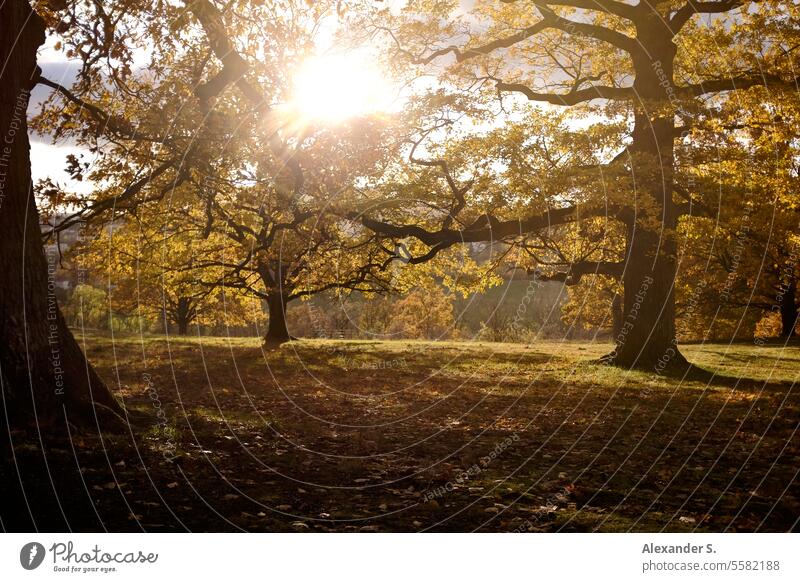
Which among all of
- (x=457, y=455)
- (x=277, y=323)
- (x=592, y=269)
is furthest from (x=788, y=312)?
(x=457, y=455)

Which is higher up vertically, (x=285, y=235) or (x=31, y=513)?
(x=285, y=235)

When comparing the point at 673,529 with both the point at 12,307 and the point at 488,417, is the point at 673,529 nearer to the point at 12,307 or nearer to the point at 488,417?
the point at 488,417

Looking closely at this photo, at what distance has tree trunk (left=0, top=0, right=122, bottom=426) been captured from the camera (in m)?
8.67

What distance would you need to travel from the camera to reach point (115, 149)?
14.8 metres

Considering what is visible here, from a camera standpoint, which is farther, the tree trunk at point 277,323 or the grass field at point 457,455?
the tree trunk at point 277,323

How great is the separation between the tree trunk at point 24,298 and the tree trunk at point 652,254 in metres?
16.4

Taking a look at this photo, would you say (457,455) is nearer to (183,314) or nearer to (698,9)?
(698,9)

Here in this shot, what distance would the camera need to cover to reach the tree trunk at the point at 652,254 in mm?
21031

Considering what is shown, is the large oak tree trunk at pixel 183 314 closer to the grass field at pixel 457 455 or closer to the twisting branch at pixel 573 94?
the grass field at pixel 457 455

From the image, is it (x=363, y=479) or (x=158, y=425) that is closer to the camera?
(x=363, y=479)

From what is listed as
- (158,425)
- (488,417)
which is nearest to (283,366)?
(488,417)

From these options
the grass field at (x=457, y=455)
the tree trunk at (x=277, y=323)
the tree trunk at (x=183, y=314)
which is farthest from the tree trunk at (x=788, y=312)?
the tree trunk at (x=183, y=314)

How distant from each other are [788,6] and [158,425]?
1989 cm
